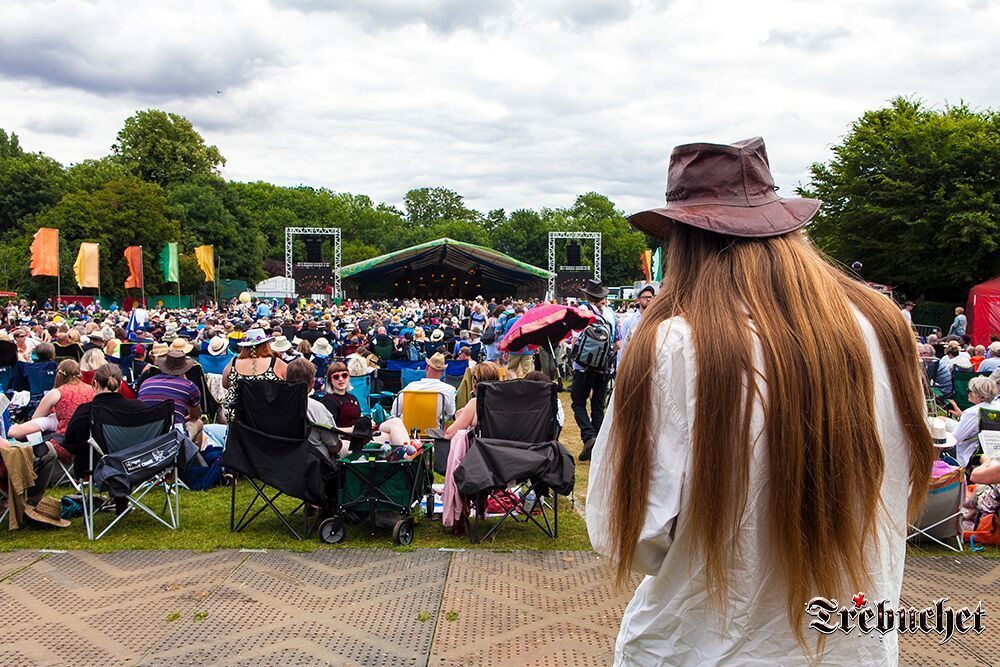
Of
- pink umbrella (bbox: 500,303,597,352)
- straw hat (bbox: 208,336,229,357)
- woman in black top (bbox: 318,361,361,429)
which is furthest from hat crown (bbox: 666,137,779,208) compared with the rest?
straw hat (bbox: 208,336,229,357)

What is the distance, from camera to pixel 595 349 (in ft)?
25.9

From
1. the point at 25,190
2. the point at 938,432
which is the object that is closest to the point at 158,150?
the point at 25,190

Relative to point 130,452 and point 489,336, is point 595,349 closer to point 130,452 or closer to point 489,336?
point 130,452

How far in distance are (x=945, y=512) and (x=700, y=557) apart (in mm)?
5057

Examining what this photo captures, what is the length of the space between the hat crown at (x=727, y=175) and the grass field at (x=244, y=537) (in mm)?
4411

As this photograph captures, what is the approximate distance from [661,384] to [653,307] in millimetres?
166

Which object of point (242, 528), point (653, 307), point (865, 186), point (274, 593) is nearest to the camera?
point (653, 307)

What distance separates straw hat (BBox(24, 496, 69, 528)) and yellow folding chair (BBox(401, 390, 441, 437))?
3.17 metres

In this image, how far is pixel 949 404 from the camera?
10102 mm

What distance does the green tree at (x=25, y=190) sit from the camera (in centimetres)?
5278

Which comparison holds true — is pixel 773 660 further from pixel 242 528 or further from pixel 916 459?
pixel 242 528

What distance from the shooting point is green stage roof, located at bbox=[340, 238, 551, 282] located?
45375 mm

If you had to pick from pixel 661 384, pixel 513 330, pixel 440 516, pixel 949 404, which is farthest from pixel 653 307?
pixel 949 404

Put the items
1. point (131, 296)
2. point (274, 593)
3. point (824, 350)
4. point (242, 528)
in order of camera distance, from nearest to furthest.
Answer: point (824, 350)
point (274, 593)
point (242, 528)
point (131, 296)
